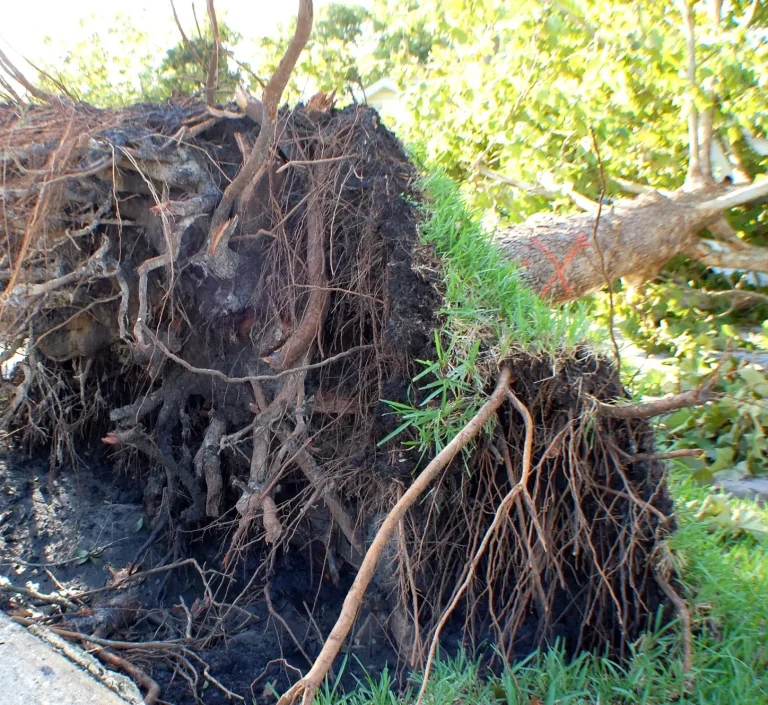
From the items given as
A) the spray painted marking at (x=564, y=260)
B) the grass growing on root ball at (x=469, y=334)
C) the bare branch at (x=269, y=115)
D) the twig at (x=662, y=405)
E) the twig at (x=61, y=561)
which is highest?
the bare branch at (x=269, y=115)

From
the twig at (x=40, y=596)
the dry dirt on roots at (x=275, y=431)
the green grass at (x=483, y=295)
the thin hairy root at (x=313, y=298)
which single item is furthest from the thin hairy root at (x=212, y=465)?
the green grass at (x=483, y=295)

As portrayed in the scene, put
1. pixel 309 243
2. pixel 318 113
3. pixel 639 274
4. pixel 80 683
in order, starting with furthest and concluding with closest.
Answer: pixel 639 274, pixel 318 113, pixel 309 243, pixel 80 683

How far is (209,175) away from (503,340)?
5.99ft

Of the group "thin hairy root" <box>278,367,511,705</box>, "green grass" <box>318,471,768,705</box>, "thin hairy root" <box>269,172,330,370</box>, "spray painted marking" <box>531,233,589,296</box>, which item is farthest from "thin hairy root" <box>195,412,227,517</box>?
"spray painted marking" <box>531,233,589,296</box>

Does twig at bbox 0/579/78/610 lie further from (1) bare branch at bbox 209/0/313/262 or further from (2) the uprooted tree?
(1) bare branch at bbox 209/0/313/262

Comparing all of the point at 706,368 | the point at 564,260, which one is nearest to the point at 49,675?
the point at 564,260

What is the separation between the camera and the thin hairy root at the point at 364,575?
1.59 m

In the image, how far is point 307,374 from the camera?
10.8 ft

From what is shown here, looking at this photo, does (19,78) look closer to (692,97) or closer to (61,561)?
(61,561)

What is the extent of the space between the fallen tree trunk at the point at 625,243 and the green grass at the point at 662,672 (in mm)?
1496

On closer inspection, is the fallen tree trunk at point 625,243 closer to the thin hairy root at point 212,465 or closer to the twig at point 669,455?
the twig at point 669,455

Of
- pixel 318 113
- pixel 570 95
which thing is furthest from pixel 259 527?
pixel 570 95

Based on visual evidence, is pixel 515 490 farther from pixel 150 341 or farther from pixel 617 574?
pixel 150 341

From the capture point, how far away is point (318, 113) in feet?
11.9
